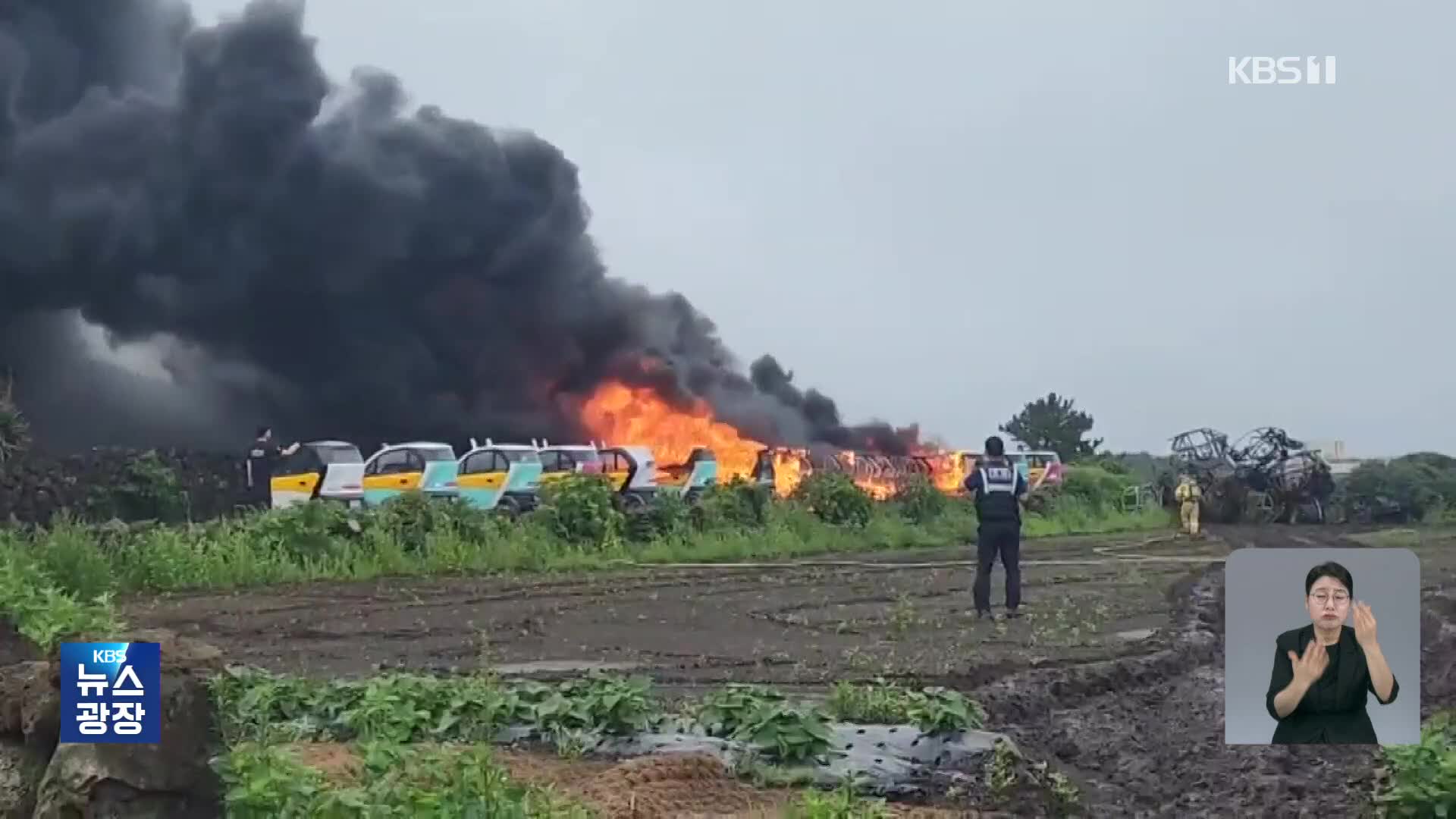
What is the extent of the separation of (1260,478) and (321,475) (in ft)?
48.7

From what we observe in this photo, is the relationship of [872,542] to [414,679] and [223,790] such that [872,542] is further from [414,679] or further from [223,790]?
[223,790]

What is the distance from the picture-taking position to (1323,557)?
2891 millimetres

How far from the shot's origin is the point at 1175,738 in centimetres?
726

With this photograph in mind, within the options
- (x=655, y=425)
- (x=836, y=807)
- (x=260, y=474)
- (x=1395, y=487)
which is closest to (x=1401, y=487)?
(x=1395, y=487)

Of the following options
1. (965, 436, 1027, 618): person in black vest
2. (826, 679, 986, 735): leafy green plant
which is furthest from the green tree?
(826, 679, 986, 735): leafy green plant

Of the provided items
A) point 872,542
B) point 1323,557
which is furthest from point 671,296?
point 1323,557

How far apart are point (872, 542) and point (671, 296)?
1610 cm

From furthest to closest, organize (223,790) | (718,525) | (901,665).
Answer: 1. (718,525)
2. (901,665)
3. (223,790)

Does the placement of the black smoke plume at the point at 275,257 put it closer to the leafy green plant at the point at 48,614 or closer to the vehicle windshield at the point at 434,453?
the vehicle windshield at the point at 434,453

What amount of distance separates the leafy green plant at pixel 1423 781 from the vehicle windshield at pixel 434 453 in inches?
802

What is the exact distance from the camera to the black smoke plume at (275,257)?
1115 inches

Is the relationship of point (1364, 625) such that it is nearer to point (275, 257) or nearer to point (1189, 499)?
point (1189, 499)

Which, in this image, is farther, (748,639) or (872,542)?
(872,542)

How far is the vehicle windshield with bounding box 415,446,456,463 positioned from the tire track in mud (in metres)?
15.4
